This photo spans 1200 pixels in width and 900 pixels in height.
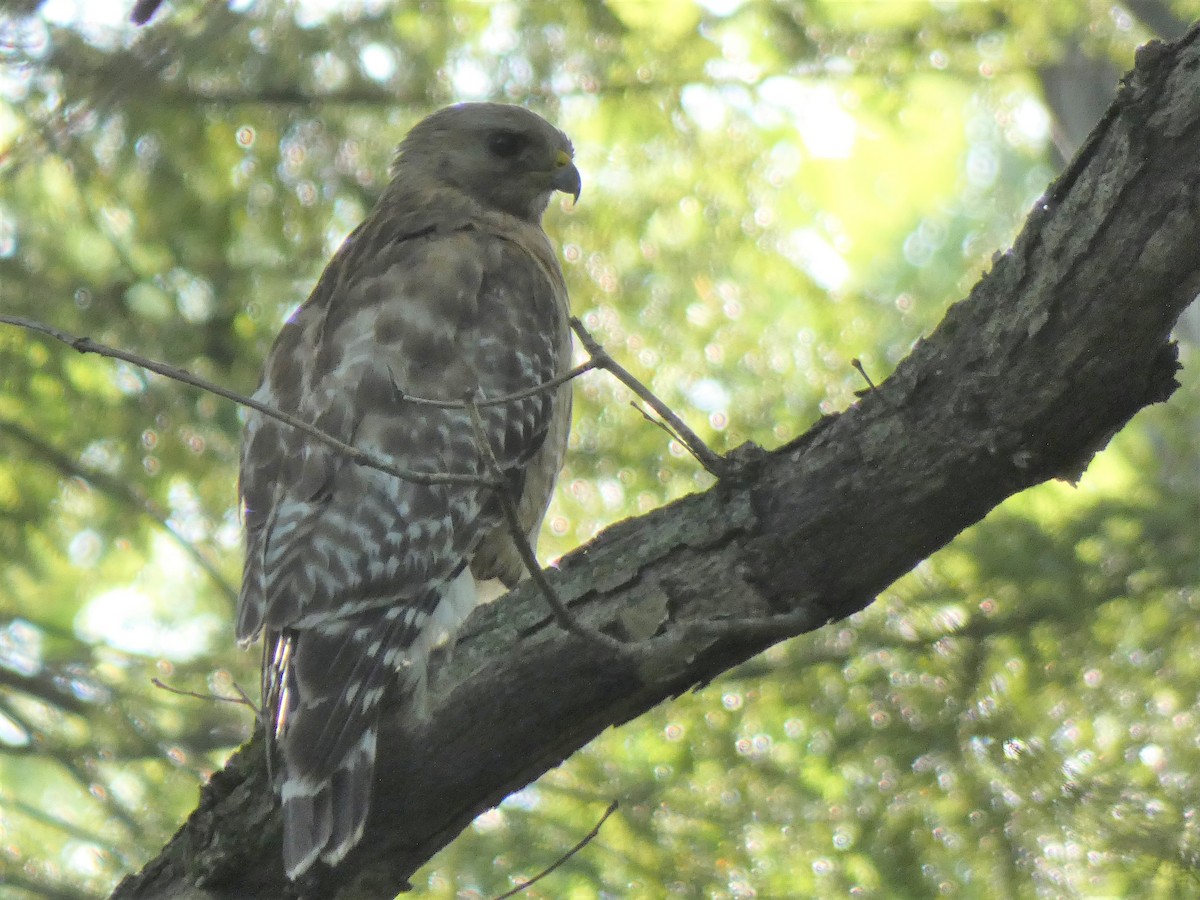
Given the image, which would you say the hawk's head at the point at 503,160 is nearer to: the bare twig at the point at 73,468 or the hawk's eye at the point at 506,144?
the hawk's eye at the point at 506,144

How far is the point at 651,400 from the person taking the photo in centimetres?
220

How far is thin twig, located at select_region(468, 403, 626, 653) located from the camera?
211 cm

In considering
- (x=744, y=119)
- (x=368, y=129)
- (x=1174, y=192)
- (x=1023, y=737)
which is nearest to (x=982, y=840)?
(x=1023, y=737)

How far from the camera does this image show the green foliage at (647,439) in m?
4.40

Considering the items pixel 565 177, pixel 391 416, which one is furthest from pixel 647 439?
pixel 391 416

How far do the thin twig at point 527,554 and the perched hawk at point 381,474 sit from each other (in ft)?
1.84

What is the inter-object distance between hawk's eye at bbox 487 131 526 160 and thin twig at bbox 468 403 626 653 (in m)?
2.64

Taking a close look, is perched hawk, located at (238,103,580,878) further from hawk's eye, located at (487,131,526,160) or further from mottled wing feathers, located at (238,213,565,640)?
hawk's eye, located at (487,131,526,160)

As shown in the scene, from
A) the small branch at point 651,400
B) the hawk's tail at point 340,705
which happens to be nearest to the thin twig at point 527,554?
the small branch at point 651,400

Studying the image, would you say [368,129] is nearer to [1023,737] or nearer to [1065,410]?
[1023,737]

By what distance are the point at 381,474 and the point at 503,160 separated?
1795 millimetres

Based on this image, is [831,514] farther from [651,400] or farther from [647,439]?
[647,439]

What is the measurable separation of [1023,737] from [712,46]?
9.68ft

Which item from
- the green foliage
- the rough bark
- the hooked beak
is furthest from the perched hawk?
the green foliage
